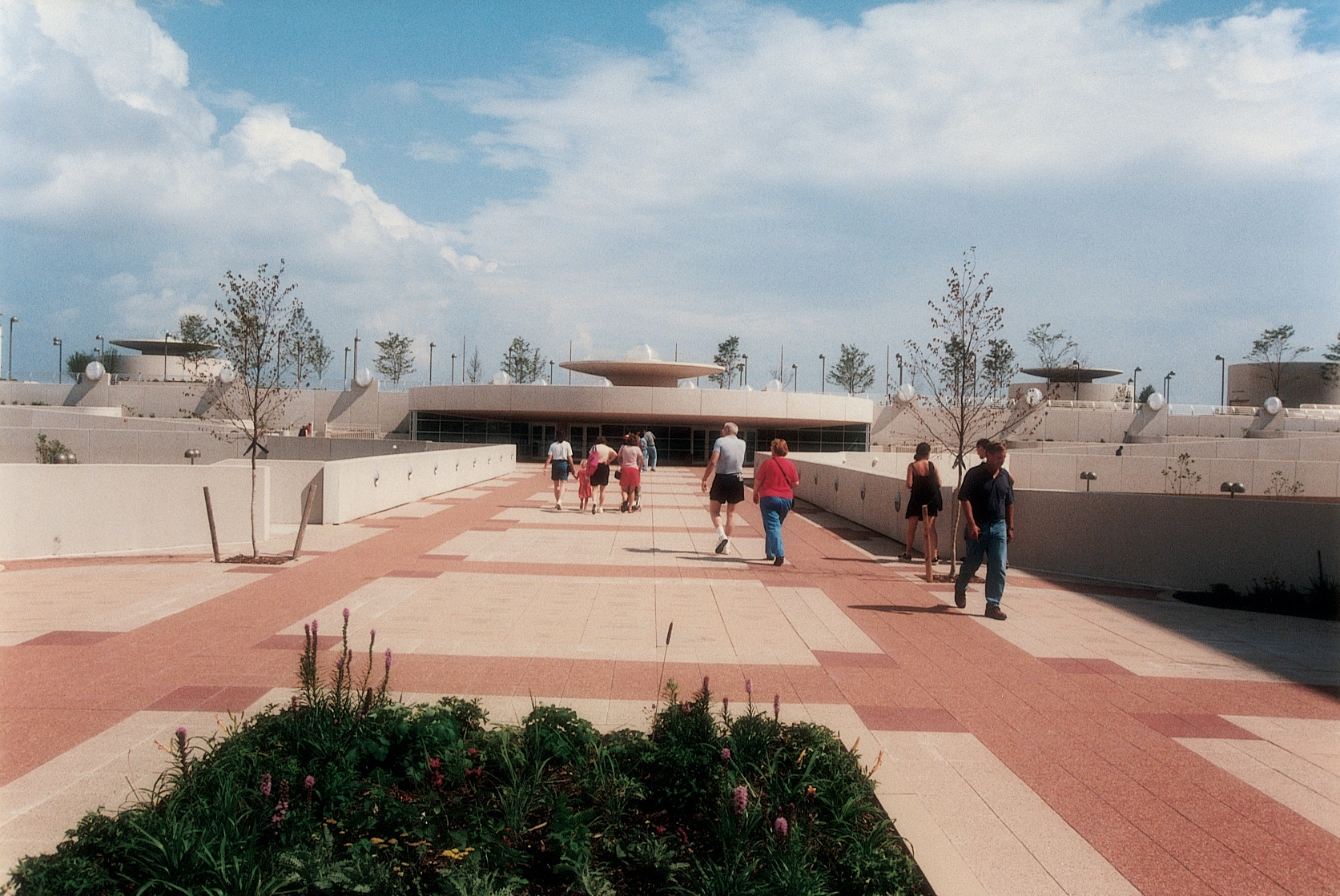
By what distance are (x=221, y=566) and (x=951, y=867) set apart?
9.84 m

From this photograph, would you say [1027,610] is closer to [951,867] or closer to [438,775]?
[951,867]

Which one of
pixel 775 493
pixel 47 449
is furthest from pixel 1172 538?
pixel 47 449

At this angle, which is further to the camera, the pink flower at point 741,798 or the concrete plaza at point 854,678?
the concrete plaza at point 854,678

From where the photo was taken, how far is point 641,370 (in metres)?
56.2

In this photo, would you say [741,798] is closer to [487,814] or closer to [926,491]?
[487,814]

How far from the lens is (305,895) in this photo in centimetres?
347

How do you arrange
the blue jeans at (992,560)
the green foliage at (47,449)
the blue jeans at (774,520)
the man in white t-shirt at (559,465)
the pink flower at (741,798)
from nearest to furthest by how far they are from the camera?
the pink flower at (741,798), the blue jeans at (992,560), the blue jeans at (774,520), the man in white t-shirt at (559,465), the green foliage at (47,449)

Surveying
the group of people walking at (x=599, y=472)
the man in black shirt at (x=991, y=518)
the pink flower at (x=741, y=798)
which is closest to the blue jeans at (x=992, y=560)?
the man in black shirt at (x=991, y=518)

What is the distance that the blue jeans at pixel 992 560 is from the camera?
943cm

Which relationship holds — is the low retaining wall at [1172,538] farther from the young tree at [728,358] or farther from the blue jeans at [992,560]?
the young tree at [728,358]

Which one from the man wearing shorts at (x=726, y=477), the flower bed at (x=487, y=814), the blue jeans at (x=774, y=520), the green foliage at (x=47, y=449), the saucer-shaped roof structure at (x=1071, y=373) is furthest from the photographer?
the saucer-shaped roof structure at (x=1071, y=373)

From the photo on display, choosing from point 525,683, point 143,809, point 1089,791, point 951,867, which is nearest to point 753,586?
point 525,683

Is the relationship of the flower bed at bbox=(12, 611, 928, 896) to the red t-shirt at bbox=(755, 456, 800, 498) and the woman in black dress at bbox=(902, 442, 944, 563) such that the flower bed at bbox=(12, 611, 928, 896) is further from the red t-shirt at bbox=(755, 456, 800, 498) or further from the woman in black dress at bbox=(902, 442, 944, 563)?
the red t-shirt at bbox=(755, 456, 800, 498)

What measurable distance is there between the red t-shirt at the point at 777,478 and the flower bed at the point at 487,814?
740 centimetres
